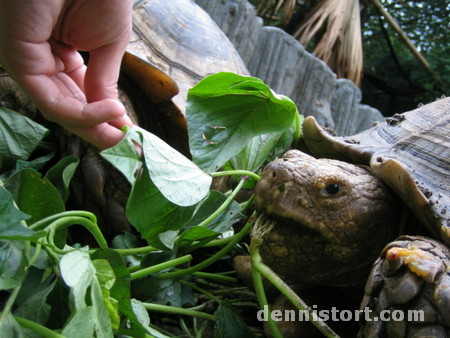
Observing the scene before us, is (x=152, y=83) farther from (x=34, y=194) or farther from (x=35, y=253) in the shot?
(x=35, y=253)

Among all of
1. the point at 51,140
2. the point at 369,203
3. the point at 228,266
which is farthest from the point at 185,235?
the point at 51,140

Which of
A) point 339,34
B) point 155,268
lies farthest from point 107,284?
point 339,34

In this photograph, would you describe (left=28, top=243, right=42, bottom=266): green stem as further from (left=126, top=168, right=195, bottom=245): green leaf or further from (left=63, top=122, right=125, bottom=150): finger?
(left=63, top=122, right=125, bottom=150): finger

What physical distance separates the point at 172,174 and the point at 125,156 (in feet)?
0.29

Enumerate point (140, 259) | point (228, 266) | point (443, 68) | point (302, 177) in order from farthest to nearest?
point (443, 68), point (228, 266), point (140, 259), point (302, 177)

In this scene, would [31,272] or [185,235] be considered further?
[185,235]

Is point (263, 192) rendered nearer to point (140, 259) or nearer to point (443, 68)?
point (140, 259)

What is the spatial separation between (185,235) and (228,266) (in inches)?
19.0

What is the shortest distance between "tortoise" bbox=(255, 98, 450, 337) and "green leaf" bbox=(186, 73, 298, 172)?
0.09m

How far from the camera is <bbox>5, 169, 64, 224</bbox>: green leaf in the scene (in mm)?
875

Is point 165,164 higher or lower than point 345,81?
higher

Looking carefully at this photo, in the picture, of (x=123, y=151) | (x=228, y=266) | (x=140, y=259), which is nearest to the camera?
(x=123, y=151)

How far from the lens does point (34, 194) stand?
878 millimetres

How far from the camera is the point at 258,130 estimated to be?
1.02 metres
